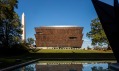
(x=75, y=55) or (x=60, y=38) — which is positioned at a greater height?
(x=60, y=38)

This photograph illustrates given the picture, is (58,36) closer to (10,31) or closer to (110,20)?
(10,31)

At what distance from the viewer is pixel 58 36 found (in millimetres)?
84250

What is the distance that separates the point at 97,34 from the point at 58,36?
25.0 metres

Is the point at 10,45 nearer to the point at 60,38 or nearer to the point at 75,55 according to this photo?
the point at 75,55

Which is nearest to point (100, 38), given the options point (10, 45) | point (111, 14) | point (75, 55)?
point (75, 55)

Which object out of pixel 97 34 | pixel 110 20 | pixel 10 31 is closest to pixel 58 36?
pixel 97 34

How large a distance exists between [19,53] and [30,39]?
5587 centimetres

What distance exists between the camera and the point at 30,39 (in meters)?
102

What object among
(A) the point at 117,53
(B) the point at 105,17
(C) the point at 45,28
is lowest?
(A) the point at 117,53

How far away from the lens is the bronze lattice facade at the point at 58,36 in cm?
8419

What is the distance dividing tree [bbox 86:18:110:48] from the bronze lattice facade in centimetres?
2059

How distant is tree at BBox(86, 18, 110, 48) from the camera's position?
59.9 m

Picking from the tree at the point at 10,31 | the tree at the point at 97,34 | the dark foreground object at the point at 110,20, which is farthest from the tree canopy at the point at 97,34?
the dark foreground object at the point at 110,20

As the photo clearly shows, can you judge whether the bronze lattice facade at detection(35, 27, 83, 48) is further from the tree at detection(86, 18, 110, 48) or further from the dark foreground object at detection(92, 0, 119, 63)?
the dark foreground object at detection(92, 0, 119, 63)
